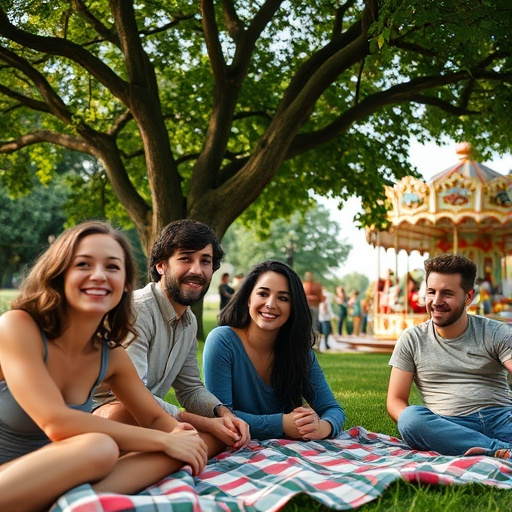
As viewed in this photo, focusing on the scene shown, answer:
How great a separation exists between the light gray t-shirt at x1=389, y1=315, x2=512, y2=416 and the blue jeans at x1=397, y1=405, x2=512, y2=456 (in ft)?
0.29

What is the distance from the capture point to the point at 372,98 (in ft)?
44.2

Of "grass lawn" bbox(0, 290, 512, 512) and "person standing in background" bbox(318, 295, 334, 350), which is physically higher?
"person standing in background" bbox(318, 295, 334, 350)

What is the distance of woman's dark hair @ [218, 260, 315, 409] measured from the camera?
5.28 metres

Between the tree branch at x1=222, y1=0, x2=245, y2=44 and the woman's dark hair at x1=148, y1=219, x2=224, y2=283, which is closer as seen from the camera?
the woman's dark hair at x1=148, y1=219, x2=224, y2=283

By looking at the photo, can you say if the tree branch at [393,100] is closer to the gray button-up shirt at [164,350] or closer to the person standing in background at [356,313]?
the gray button-up shirt at [164,350]

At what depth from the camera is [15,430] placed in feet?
11.5

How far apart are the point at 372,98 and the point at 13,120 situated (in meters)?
8.47

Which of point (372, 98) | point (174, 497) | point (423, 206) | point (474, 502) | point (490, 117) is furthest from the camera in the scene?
point (423, 206)

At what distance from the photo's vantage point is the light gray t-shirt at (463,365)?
527 cm

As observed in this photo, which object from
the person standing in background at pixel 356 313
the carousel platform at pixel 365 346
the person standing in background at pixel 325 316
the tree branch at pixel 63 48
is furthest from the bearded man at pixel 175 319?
the person standing in background at pixel 356 313

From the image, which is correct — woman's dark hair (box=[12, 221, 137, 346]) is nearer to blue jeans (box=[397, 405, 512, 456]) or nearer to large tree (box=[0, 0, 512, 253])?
blue jeans (box=[397, 405, 512, 456])

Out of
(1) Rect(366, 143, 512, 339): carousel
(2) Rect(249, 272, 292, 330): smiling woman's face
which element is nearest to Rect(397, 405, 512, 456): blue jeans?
(2) Rect(249, 272, 292, 330): smiling woman's face

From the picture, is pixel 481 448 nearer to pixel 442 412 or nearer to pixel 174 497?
pixel 442 412

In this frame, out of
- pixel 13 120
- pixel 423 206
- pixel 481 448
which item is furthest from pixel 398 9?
pixel 423 206
